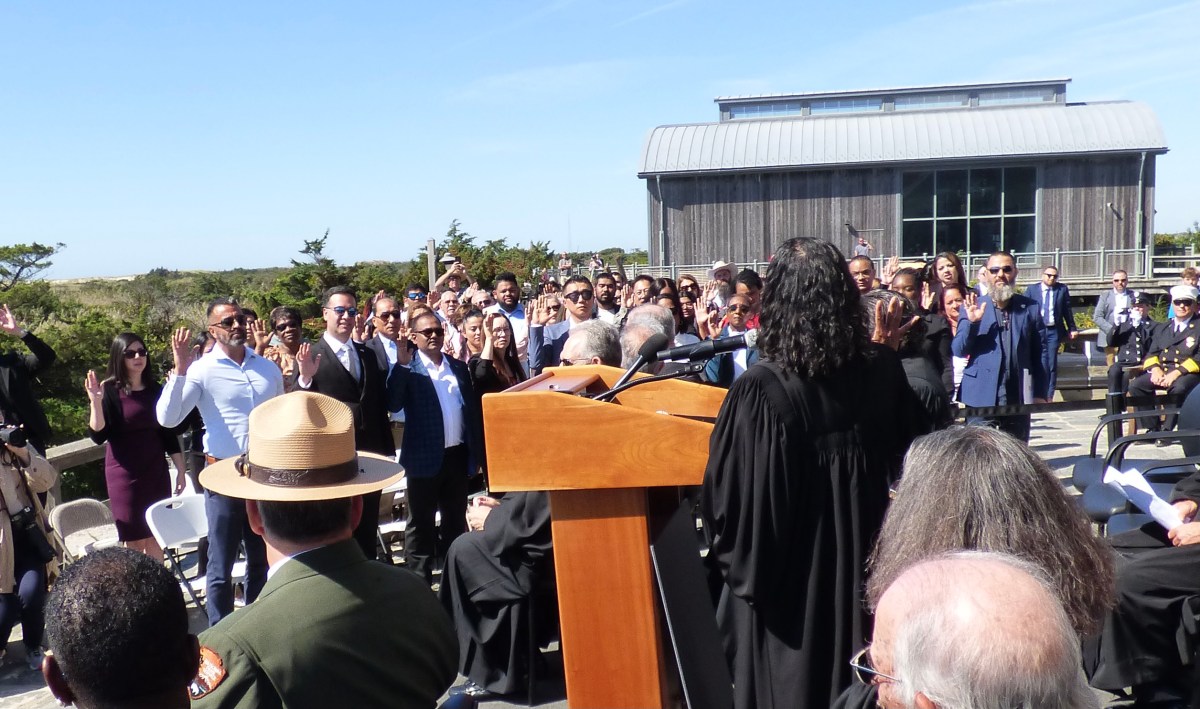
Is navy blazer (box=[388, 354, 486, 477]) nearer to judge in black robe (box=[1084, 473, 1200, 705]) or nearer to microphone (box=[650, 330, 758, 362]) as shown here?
microphone (box=[650, 330, 758, 362])

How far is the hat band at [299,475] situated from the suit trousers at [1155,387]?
7944 mm

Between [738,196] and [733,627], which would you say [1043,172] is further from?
[733,627]

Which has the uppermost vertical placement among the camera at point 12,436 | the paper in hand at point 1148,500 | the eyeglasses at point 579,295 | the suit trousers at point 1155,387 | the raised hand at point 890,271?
the raised hand at point 890,271

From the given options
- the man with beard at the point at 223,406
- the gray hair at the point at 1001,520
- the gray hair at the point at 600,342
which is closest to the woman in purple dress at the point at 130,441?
the man with beard at the point at 223,406

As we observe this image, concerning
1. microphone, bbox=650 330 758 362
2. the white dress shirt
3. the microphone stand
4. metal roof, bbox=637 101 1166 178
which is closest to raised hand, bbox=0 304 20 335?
the white dress shirt

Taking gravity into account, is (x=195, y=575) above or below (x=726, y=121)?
below

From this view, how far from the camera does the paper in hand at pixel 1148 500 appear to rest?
12.7 ft

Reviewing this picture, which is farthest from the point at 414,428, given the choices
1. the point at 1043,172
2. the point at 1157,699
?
the point at 1043,172

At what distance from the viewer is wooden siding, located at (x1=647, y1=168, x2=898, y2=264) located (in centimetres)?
2781

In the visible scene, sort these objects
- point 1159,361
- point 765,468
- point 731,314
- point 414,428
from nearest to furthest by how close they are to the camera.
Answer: point 765,468 → point 414,428 → point 731,314 → point 1159,361

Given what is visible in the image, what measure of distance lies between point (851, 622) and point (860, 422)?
595 millimetres

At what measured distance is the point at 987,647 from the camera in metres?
1.49

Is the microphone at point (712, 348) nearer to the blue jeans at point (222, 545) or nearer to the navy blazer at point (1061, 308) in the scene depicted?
the blue jeans at point (222, 545)

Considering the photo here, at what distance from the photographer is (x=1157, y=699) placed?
12.5 feet
